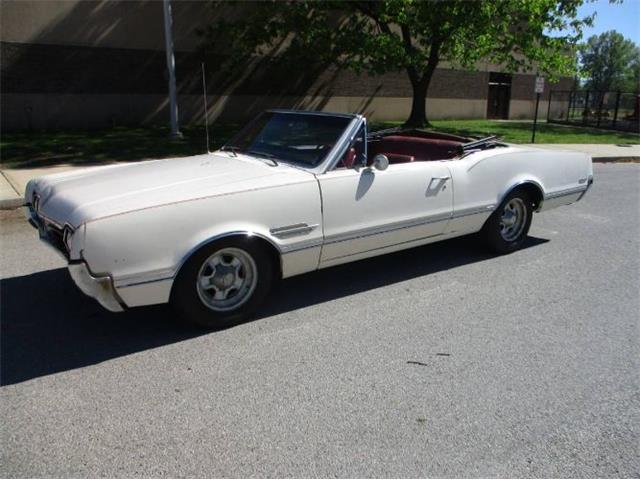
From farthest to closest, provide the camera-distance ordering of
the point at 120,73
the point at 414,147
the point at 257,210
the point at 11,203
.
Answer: the point at 120,73 → the point at 11,203 → the point at 414,147 → the point at 257,210

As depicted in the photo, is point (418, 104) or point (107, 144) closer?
point (107, 144)

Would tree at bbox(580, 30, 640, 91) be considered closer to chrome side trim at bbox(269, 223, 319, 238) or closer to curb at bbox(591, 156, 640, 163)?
curb at bbox(591, 156, 640, 163)

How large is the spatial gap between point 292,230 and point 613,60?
100.0 m

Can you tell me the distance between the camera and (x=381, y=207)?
172 inches

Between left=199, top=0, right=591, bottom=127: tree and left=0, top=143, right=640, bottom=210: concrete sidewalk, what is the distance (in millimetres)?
3142

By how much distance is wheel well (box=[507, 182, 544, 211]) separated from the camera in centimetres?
552

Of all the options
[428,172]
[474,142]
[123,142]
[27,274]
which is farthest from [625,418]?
[123,142]

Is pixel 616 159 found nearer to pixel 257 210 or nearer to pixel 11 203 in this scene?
pixel 257 210

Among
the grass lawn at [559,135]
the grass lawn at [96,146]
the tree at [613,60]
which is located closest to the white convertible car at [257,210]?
the grass lawn at [96,146]

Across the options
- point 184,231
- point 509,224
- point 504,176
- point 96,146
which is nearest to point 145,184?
point 184,231

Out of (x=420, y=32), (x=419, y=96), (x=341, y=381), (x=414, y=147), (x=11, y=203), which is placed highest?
(x=420, y=32)

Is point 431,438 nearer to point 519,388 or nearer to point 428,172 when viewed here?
point 519,388

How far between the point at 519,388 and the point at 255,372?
1.52 meters

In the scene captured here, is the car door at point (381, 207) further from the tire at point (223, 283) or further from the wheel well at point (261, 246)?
the tire at point (223, 283)
